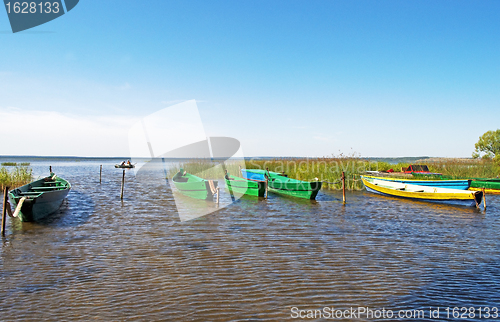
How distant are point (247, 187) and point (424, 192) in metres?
11.3

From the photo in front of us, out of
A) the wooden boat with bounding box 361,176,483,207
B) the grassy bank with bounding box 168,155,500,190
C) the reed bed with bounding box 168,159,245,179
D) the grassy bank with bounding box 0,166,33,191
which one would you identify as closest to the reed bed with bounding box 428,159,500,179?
the grassy bank with bounding box 168,155,500,190

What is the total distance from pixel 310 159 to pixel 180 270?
25.7 m

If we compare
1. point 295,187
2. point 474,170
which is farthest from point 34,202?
point 474,170

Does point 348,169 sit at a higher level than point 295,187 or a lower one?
higher

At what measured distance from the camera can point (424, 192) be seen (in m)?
18.6

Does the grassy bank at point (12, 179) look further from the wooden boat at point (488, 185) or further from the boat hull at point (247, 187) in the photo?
the wooden boat at point (488, 185)

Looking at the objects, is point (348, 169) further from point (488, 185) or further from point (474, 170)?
point (474, 170)

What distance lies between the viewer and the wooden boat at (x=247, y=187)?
20.3m

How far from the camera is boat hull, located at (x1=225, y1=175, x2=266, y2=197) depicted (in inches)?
798

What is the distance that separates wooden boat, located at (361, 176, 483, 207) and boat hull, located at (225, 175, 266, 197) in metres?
8.73

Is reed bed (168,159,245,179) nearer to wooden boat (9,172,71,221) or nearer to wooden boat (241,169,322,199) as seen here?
wooden boat (241,169,322,199)

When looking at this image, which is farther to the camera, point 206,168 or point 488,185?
point 206,168

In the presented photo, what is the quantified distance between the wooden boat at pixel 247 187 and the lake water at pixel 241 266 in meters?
6.24

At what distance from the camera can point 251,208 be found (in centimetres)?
1658
